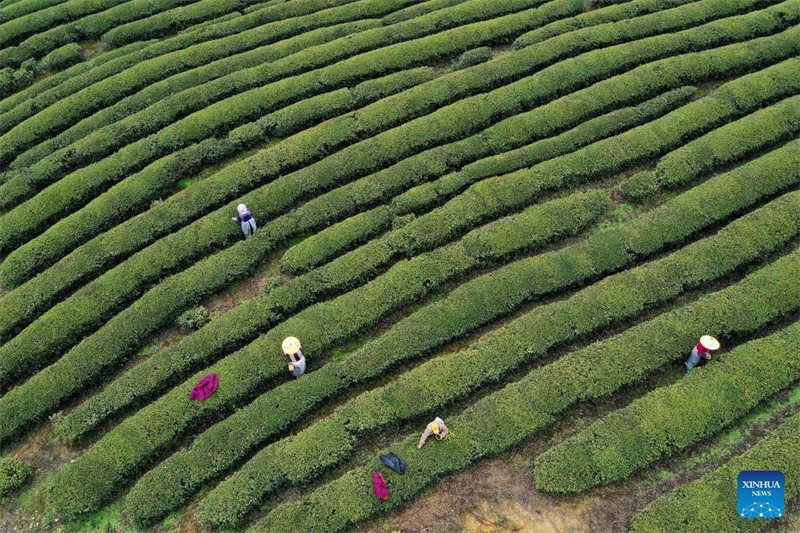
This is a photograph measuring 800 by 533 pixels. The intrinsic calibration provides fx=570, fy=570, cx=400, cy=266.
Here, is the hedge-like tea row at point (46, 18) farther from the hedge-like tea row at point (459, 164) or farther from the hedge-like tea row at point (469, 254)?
the hedge-like tea row at point (469, 254)

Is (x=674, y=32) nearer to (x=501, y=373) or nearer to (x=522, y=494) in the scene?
(x=501, y=373)

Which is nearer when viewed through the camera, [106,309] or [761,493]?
[761,493]

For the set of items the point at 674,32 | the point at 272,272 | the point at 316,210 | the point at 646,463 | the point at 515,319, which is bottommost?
the point at 646,463

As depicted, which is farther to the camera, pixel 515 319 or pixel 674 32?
pixel 674 32

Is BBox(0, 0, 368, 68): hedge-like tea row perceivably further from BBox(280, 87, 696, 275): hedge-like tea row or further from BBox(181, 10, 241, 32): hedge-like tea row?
BBox(280, 87, 696, 275): hedge-like tea row

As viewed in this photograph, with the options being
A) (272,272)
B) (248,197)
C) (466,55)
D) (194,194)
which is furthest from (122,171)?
(466,55)

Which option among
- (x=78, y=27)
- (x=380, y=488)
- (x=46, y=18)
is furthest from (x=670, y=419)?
(x=46, y=18)

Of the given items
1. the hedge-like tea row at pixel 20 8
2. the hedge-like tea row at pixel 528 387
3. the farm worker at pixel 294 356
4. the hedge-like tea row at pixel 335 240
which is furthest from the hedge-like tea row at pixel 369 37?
the hedge-like tea row at pixel 528 387

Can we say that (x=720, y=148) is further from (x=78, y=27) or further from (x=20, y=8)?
(x=20, y=8)
